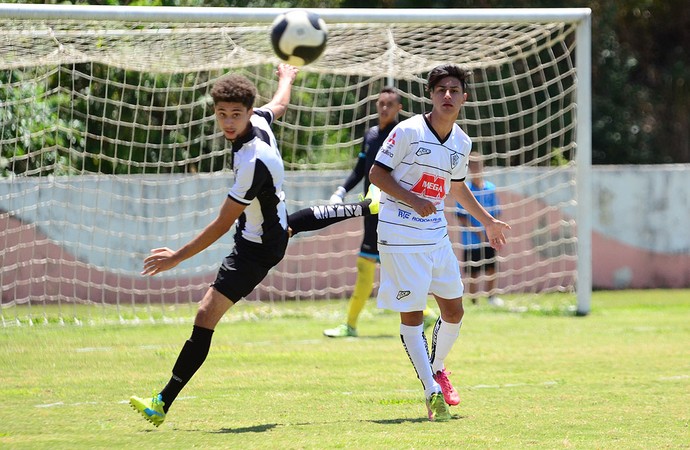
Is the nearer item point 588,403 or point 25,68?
point 588,403

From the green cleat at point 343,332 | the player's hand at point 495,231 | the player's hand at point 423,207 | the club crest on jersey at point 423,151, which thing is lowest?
the green cleat at point 343,332

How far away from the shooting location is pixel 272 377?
838cm

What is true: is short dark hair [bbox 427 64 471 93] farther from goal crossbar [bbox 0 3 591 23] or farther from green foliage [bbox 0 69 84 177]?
green foliage [bbox 0 69 84 177]

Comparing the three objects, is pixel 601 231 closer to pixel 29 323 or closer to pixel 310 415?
pixel 29 323

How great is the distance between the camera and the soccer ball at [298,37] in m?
6.93

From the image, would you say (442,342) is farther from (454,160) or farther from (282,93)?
(282,93)

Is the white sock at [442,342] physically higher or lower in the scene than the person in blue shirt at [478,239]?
higher

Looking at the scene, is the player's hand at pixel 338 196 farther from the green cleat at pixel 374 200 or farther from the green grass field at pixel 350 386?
the green cleat at pixel 374 200

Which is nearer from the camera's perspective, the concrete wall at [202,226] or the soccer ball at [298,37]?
the soccer ball at [298,37]

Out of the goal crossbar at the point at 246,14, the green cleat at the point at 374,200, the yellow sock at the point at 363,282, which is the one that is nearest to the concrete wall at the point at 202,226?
the goal crossbar at the point at 246,14

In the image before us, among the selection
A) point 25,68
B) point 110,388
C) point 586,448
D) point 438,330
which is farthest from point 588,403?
point 25,68

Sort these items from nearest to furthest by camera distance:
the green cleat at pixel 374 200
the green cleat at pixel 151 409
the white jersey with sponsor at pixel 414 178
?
the green cleat at pixel 151 409
the white jersey with sponsor at pixel 414 178
the green cleat at pixel 374 200

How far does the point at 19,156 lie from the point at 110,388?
19.0ft

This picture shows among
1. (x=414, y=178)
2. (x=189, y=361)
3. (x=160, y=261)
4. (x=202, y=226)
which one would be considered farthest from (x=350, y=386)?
(x=202, y=226)
